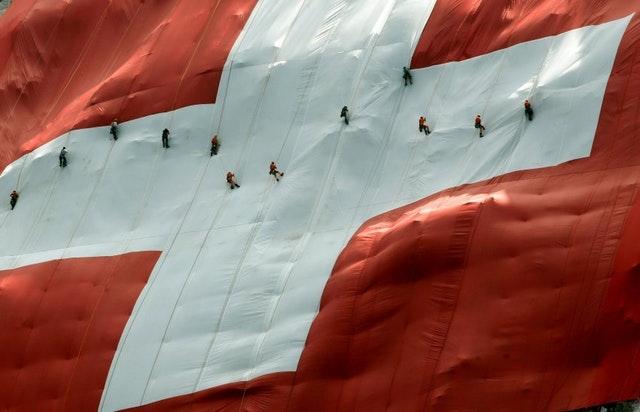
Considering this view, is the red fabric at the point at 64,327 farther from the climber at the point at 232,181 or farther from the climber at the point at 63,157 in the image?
the climber at the point at 63,157

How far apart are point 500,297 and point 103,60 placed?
509 inches

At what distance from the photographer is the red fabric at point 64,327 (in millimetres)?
31594

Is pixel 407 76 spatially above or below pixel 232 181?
above

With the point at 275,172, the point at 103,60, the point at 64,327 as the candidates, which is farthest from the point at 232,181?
the point at 103,60

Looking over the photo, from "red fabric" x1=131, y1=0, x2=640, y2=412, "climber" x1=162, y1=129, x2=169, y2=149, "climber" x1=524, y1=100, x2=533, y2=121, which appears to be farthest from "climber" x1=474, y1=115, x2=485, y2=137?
"climber" x1=162, y1=129, x2=169, y2=149

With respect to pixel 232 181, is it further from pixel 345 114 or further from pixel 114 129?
pixel 114 129

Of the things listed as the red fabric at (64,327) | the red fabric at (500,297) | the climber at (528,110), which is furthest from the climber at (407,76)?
the red fabric at (64,327)

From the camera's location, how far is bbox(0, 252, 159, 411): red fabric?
1244 inches

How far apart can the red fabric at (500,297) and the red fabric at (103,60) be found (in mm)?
7043

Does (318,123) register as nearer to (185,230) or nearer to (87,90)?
(185,230)

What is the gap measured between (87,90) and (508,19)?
34.1 ft

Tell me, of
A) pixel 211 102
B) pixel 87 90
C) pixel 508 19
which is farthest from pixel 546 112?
pixel 87 90

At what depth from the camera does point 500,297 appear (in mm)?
28219

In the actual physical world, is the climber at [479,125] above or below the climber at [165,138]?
below
